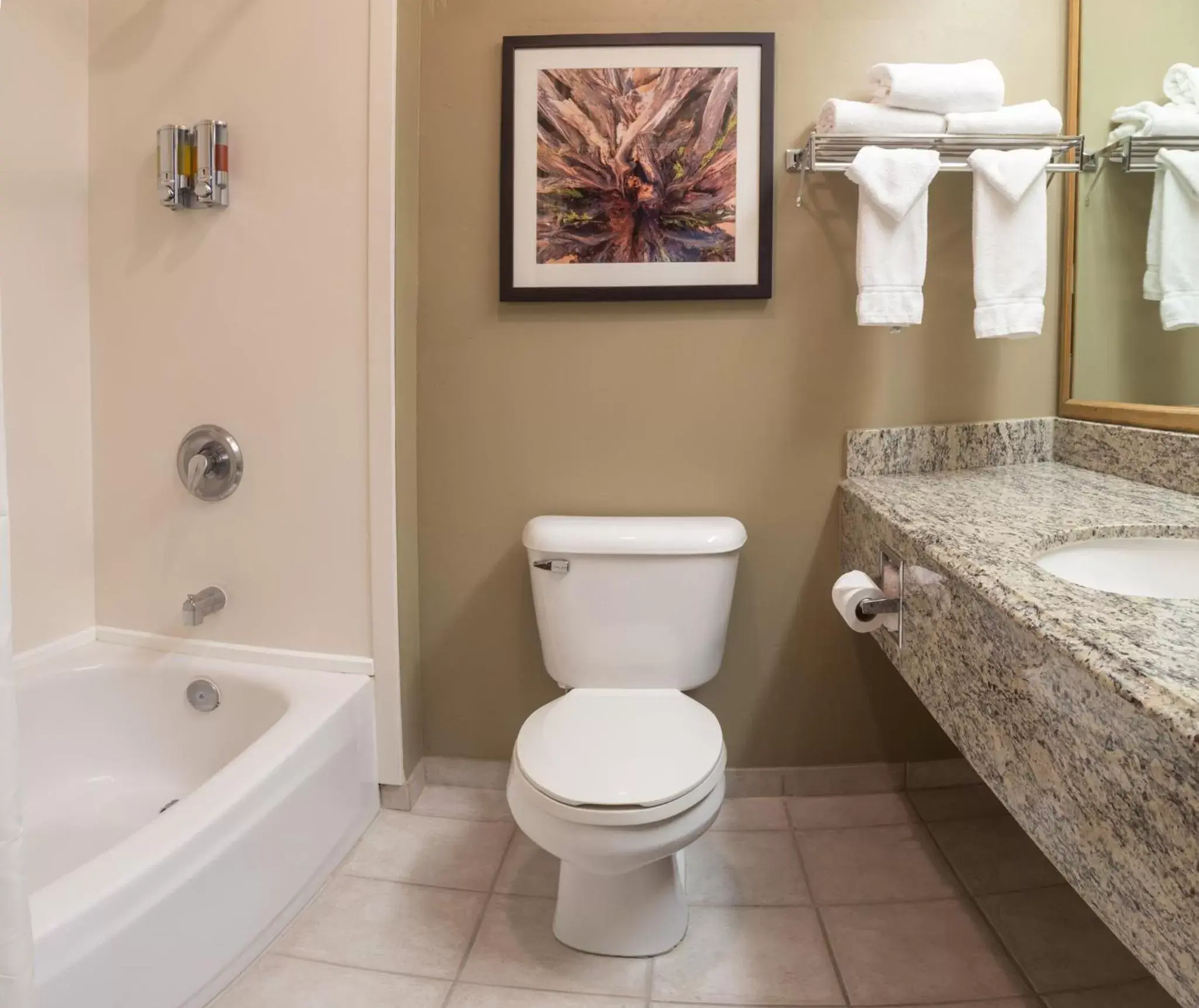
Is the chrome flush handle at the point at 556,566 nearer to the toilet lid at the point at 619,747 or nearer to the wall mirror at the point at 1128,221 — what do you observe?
the toilet lid at the point at 619,747

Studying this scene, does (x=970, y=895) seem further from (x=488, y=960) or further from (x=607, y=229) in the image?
(x=607, y=229)

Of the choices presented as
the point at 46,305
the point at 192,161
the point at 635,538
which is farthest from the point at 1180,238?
the point at 46,305

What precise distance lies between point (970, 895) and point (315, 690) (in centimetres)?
142

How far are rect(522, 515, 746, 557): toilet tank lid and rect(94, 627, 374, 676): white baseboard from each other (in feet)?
1.70

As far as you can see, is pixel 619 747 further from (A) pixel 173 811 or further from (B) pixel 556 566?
(A) pixel 173 811

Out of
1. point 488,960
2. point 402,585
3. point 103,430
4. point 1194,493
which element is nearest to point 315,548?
point 402,585

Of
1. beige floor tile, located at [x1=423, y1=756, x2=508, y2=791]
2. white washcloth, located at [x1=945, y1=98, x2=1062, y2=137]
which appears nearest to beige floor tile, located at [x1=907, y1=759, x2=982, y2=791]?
beige floor tile, located at [x1=423, y1=756, x2=508, y2=791]

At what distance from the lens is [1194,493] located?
1438 millimetres

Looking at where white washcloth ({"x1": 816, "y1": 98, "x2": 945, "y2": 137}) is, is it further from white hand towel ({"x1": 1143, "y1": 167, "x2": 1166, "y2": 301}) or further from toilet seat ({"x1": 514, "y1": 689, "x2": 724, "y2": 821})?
toilet seat ({"x1": 514, "y1": 689, "x2": 724, "y2": 821})

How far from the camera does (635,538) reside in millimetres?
1635

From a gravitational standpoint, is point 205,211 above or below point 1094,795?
above

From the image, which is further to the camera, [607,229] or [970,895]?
[607,229]

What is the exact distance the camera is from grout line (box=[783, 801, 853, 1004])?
1326 millimetres

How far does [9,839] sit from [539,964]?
965 millimetres
